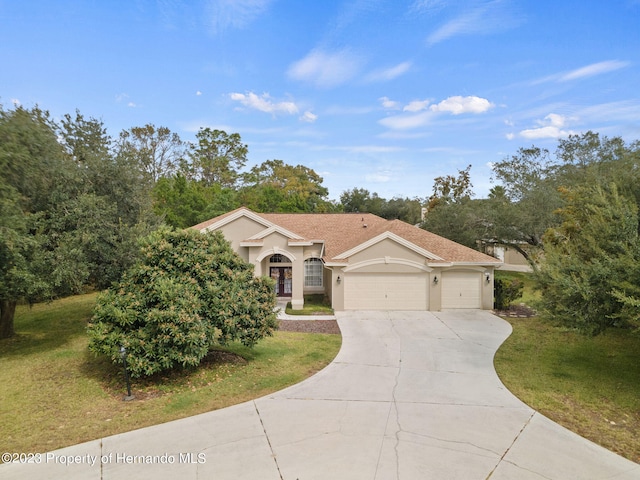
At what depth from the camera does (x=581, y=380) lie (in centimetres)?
870

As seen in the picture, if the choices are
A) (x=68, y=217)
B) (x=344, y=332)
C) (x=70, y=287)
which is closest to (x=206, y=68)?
(x=68, y=217)

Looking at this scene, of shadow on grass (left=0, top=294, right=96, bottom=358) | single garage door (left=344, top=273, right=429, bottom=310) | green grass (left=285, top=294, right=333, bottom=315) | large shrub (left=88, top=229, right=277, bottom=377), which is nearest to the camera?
large shrub (left=88, top=229, right=277, bottom=377)

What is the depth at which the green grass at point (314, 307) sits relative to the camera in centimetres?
1627

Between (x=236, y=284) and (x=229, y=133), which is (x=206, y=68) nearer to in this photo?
(x=236, y=284)

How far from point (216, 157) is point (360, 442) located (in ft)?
142

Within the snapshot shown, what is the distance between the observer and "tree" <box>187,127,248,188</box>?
4312 cm

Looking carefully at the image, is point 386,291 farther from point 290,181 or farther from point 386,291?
point 290,181

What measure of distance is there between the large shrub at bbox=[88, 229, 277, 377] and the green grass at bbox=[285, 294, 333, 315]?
22.7 feet

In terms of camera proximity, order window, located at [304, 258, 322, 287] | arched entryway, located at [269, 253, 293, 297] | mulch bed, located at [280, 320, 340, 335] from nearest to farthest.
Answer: mulch bed, located at [280, 320, 340, 335] → arched entryway, located at [269, 253, 293, 297] → window, located at [304, 258, 322, 287]

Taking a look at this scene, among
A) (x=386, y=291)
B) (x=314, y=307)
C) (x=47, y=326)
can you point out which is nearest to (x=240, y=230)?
(x=314, y=307)

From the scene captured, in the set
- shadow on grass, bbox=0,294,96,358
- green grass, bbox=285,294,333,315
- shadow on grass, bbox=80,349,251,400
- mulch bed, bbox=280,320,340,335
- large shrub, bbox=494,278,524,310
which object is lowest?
shadow on grass, bbox=0,294,96,358

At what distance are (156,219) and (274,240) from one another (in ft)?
19.2

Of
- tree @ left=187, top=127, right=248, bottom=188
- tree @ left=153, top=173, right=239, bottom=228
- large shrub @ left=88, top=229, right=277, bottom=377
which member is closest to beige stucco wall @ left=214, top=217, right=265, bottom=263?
large shrub @ left=88, top=229, right=277, bottom=377

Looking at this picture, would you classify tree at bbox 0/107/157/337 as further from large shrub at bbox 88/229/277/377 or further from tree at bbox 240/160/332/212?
tree at bbox 240/160/332/212
